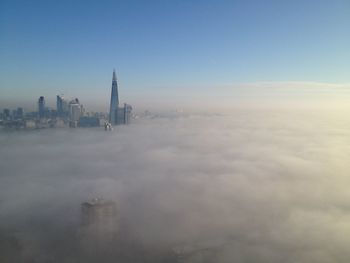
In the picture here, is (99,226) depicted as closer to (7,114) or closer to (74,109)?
(7,114)

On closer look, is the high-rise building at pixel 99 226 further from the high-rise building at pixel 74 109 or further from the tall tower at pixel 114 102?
the tall tower at pixel 114 102

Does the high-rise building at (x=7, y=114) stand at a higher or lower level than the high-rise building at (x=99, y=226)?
higher

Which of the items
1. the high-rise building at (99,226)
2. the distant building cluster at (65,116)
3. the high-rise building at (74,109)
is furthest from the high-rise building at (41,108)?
the high-rise building at (99,226)

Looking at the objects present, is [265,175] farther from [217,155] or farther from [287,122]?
[287,122]

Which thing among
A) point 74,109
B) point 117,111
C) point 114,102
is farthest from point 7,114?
point 117,111

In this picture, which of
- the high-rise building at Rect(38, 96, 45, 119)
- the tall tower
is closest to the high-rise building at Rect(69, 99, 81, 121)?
the high-rise building at Rect(38, 96, 45, 119)

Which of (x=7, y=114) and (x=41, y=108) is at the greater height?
(x=41, y=108)

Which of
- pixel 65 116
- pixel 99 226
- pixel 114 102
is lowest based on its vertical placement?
pixel 99 226

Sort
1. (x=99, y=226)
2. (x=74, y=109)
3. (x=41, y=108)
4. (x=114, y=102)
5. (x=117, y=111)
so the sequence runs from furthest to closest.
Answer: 1. (x=117, y=111)
2. (x=114, y=102)
3. (x=74, y=109)
4. (x=41, y=108)
5. (x=99, y=226)

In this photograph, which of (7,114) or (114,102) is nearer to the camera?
(7,114)
